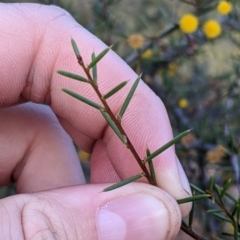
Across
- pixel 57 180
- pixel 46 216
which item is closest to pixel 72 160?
pixel 57 180

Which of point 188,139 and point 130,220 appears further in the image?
point 188,139

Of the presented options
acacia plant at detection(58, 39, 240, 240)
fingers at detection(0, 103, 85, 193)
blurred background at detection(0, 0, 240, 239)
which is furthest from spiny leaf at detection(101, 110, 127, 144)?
fingers at detection(0, 103, 85, 193)

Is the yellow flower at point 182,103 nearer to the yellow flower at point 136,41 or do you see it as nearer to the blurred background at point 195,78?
the blurred background at point 195,78

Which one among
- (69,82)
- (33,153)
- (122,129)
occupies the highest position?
(122,129)

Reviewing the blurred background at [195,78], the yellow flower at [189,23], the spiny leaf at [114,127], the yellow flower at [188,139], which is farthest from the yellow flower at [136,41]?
the spiny leaf at [114,127]

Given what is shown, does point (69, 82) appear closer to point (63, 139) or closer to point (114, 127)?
point (63, 139)

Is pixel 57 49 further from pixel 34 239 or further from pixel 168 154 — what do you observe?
pixel 34 239

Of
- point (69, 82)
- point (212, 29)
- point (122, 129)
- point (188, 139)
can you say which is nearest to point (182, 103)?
point (188, 139)
